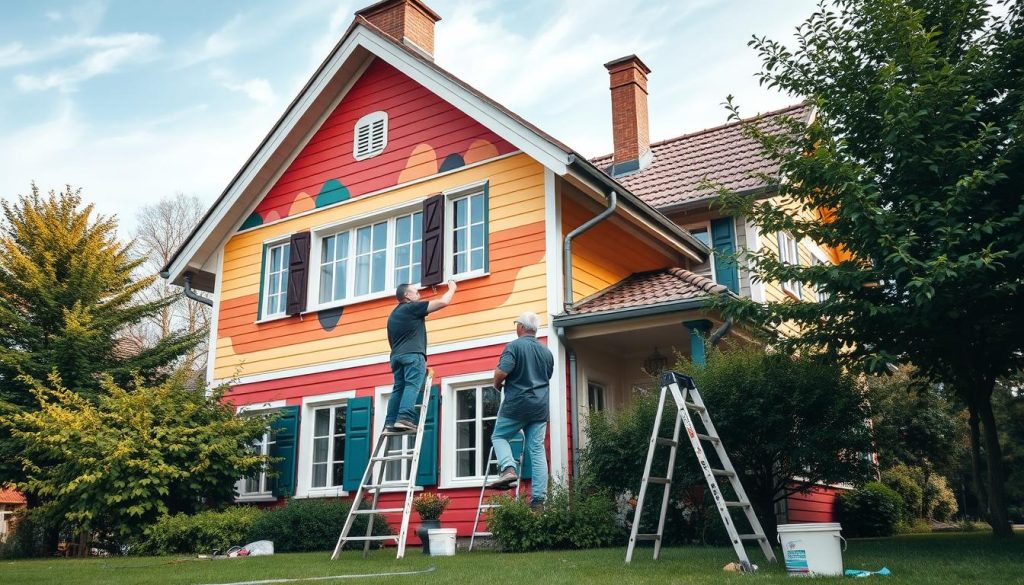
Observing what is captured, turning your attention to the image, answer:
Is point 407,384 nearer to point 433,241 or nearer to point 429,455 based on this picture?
point 429,455

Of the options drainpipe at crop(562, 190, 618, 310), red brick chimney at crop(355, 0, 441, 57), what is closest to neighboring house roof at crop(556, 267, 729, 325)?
drainpipe at crop(562, 190, 618, 310)

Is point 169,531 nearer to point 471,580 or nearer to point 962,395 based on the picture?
point 471,580

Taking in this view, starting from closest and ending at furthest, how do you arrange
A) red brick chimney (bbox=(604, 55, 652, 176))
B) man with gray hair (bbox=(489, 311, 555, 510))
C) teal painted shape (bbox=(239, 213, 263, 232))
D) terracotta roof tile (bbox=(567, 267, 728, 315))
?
man with gray hair (bbox=(489, 311, 555, 510)) → terracotta roof tile (bbox=(567, 267, 728, 315)) → teal painted shape (bbox=(239, 213, 263, 232)) → red brick chimney (bbox=(604, 55, 652, 176))

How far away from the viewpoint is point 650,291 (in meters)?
11.6

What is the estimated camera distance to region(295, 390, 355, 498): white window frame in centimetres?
1284

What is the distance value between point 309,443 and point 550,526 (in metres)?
5.35

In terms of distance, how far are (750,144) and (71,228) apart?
13.4 meters

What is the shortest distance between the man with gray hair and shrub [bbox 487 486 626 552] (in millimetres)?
367

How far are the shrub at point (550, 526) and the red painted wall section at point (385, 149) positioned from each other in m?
5.13

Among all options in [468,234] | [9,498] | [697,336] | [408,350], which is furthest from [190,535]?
[9,498]

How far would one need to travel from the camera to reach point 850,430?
9055 millimetres

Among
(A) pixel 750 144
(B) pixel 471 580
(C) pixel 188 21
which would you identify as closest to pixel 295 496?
(C) pixel 188 21

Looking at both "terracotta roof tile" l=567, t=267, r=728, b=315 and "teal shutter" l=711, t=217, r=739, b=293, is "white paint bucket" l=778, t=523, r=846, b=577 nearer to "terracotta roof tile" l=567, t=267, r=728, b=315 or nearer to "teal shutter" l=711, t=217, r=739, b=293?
"terracotta roof tile" l=567, t=267, r=728, b=315

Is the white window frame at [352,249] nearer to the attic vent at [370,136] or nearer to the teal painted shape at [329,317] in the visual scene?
the teal painted shape at [329,317]
